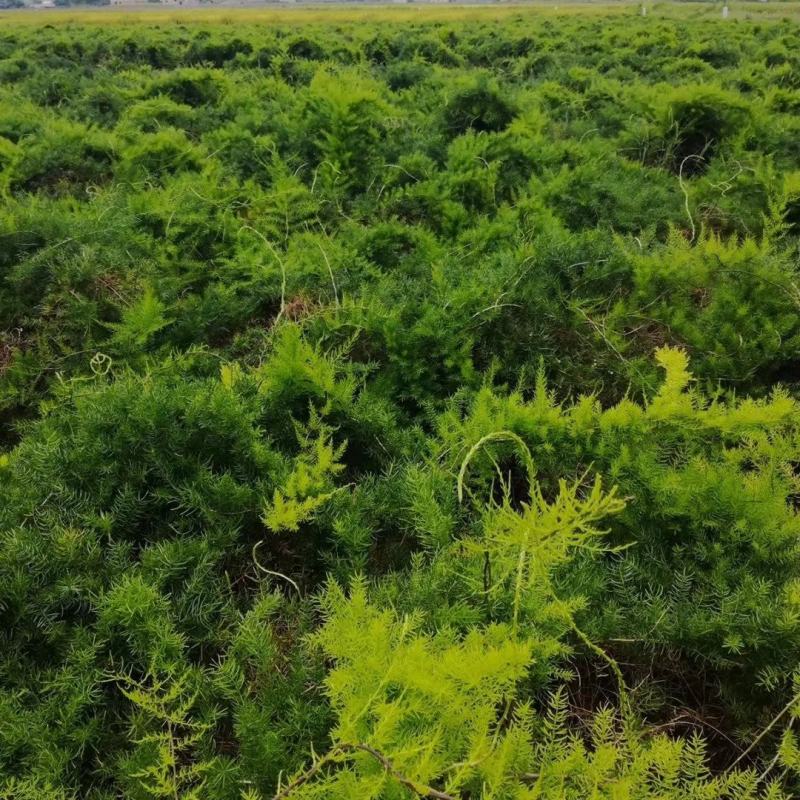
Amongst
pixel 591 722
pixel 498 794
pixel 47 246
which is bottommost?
pixel 591 722

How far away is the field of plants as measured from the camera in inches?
52.2

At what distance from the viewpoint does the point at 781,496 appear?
177 centimetres

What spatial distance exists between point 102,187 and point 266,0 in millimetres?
59349

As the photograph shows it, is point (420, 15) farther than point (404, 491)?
Yes

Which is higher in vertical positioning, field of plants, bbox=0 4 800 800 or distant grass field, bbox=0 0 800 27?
distant grass field, bbox=0 0 800 27

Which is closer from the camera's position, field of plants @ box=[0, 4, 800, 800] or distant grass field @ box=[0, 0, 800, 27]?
field of plants @ box=[0, 4, 800, 800]

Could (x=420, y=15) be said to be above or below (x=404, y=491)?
above

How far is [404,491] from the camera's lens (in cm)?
212

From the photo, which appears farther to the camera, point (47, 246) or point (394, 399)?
point (47, 246)

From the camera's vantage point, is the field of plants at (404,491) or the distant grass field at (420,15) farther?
the distant grass field at (420,15)

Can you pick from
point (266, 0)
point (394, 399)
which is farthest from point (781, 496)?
point (266, 0)

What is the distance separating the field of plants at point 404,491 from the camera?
52.2 inches

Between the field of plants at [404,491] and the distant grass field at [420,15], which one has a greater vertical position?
the distant grass field at [420,15]

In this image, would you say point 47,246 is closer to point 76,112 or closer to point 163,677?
point 163,677
